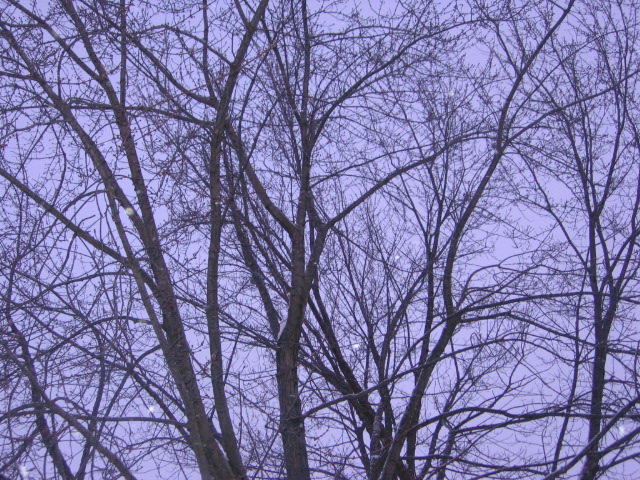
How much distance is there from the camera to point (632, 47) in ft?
22.7

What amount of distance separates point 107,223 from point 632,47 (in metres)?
5.69

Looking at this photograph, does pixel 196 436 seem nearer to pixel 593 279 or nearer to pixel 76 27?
pixel 76 27

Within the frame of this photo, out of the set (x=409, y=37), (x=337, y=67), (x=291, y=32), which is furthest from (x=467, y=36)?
(x=291, y=32)

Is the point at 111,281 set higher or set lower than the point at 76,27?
lower

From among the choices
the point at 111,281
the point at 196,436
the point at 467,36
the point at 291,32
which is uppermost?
the point at 291,32

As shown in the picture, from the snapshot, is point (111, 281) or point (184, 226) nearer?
point (111, 281)

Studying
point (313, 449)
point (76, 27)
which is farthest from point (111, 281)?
point (313, 449)

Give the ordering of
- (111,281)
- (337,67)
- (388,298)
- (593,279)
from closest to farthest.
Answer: (111,281), (337,67), (593,279), (388,298)

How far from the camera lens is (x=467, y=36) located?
206 inches

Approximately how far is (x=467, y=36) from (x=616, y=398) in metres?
3.01

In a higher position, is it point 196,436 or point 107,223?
point 107,223

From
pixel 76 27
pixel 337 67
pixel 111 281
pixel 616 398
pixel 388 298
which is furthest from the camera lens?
pixel 388 298

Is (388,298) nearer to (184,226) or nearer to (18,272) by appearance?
(184,226)

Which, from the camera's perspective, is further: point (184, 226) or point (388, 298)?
point (388, 298)
